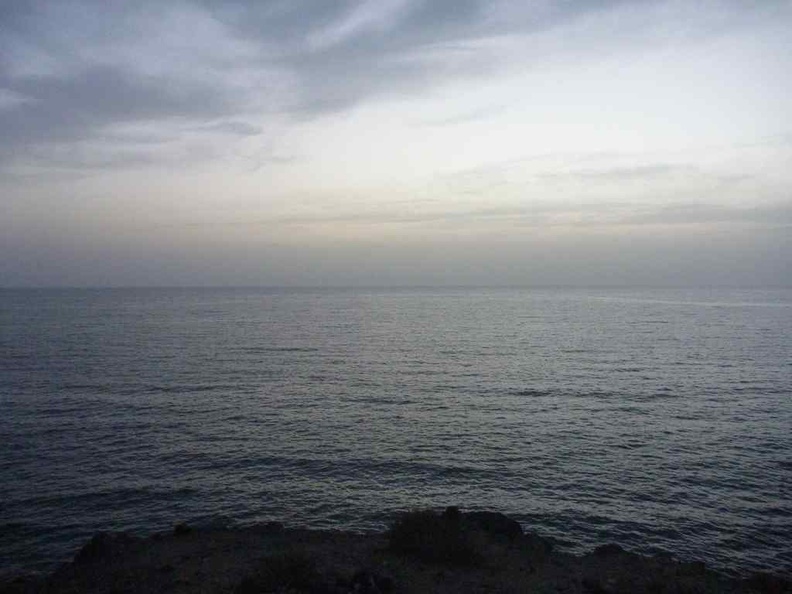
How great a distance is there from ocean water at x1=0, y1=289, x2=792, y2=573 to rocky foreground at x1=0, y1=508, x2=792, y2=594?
3.07 meters

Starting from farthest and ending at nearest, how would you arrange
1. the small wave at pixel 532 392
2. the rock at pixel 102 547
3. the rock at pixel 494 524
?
the small wave at pixel 532 392
the rock at pixel 494 524
the rock at pixel 102 547

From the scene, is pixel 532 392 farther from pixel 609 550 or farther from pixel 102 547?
pixel 102 547

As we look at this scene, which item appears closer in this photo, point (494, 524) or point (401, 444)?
point (494, 524)

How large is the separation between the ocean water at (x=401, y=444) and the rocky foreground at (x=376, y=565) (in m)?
3.07

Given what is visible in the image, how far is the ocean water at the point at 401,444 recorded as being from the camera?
31.2m

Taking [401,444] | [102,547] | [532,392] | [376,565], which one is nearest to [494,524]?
[376,565]

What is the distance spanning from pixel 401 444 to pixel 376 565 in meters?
20.2

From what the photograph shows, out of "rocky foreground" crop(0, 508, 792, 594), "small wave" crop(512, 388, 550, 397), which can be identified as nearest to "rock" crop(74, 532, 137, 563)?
"rocky foreground" crop(0, 508, 792, 594)

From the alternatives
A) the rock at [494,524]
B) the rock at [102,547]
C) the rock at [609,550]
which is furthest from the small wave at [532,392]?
the rock at [102,547]

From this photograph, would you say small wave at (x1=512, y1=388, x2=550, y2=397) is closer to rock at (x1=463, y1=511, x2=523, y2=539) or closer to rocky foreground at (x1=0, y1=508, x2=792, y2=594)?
rock at (x1=463, y1=511, x2=523, y2=539)

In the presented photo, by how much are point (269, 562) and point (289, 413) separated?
1245 inches

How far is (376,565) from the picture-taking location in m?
23.8

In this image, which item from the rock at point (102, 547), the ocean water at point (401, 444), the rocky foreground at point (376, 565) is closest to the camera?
the rocky foreground at point (376, 565)

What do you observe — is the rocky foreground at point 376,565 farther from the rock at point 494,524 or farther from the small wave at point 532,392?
the small wave at point 532,392
